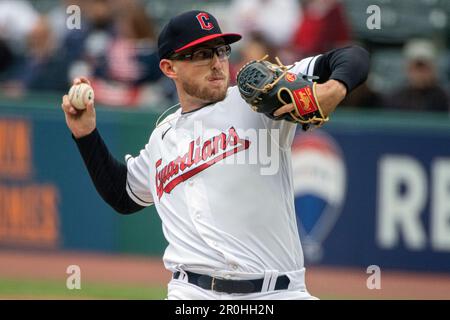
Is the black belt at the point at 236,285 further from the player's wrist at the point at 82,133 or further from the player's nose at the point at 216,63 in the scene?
the player's wrist at the point at 82,133

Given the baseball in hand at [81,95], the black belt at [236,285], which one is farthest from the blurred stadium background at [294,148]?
the black belt at [236,285]

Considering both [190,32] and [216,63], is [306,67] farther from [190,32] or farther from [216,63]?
[190,32]

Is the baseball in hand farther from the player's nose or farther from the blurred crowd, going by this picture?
the blurred crowd

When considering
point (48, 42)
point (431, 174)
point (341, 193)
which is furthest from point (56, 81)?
point (431, 174)

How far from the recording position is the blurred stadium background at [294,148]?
10266mm

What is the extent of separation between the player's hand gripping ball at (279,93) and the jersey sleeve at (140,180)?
0.93m

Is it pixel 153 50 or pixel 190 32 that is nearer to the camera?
pixel 190 32

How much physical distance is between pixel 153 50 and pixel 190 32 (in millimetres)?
6491

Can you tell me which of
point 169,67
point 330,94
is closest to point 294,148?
point 169,67

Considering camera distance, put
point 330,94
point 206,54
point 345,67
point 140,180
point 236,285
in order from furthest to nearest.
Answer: point 140,180, point 206,54, point 236,285, point 345,67, point 330,94

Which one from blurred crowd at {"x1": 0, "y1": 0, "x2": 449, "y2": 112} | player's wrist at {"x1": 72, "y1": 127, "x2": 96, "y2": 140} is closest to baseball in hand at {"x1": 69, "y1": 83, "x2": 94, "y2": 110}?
player's wrist at {"x1": 72, "y1": 127, "x2": 96, "y2": 140}

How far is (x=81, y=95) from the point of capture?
5.08 m

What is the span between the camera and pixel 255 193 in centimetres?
468

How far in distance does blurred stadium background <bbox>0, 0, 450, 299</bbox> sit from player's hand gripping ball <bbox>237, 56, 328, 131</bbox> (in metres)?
4.79
